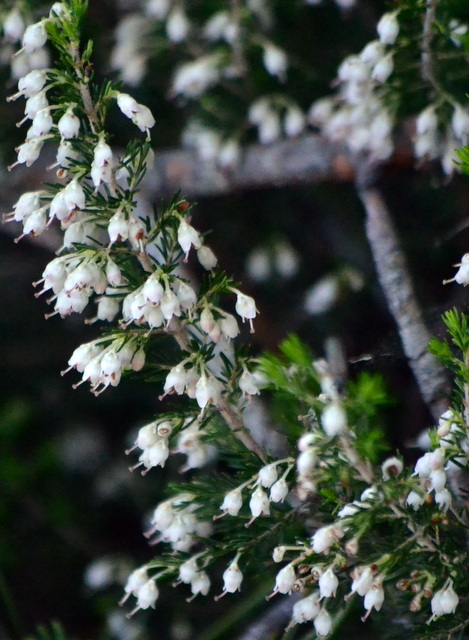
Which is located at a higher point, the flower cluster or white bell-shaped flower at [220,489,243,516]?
the flower cluster

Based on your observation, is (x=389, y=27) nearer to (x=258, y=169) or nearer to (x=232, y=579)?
(x=258, y=169)

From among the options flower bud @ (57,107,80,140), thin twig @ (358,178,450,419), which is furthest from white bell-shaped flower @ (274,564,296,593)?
flower bud @ (57,107,80,140)

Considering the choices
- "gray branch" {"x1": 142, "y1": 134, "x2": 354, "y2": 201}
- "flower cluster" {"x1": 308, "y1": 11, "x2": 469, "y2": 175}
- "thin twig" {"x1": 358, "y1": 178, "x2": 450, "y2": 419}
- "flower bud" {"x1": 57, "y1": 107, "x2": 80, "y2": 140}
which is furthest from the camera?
"gray branch" {"x1": 142, "y1": 134, "x2": 354, "y2": 201}

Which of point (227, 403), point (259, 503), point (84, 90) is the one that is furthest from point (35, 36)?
point (259, 503)

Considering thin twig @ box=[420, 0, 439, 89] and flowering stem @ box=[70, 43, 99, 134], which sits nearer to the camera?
flowering stem @ box=[70, 43, 99, 134]

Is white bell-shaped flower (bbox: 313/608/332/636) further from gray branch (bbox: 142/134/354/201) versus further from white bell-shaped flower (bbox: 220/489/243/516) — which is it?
gray branch (bbox: 142/134/354/201)

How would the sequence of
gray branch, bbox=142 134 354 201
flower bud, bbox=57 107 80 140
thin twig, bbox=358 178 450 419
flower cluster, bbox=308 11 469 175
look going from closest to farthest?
flower bud, bbox=57 107 80 140 < thin twig, bbox=358 178 450 419 < flower cluster, bbox=308 11 469 175 < gray branch, bbox=142 134 354 201

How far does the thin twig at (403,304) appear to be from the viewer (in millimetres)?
963

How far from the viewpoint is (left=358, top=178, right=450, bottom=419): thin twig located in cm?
96

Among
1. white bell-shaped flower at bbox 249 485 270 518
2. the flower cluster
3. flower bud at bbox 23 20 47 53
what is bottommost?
white bell-shaped flower at bbox 249 485 270 518

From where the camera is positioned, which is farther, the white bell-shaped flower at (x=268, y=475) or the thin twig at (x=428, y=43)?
the thin twig at (x=428, y=43)

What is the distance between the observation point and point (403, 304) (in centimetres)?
104

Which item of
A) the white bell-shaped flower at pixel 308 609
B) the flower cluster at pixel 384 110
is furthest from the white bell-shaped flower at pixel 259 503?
the flower cluster at pixel 384 110

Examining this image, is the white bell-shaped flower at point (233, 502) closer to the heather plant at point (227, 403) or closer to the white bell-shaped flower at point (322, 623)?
the heather plant at point (227, 403)
